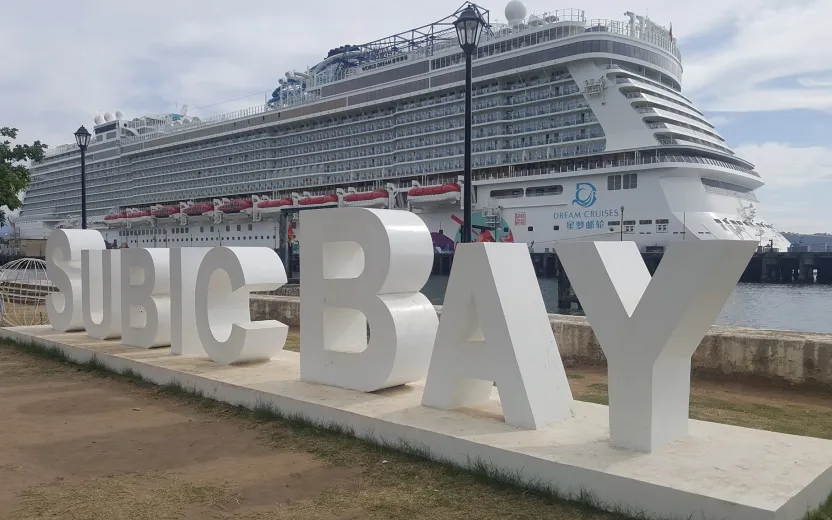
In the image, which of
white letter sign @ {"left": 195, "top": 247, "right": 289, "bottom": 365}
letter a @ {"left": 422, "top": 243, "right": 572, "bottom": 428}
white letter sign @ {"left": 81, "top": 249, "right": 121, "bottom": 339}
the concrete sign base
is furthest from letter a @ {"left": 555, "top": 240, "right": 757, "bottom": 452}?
white letter sign @ {"left": 81, "top": 249, "right": 121, "bottom": 339}

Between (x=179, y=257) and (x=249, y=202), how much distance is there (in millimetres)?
46380

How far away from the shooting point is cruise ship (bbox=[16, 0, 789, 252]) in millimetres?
33031

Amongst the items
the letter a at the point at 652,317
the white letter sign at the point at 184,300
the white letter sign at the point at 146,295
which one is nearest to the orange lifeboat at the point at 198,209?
the white letter sign at the point at 146,295

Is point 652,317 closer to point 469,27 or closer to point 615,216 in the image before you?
point 469,27

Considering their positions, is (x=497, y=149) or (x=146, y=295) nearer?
(x=146, y=295)

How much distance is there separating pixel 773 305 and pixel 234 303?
24305 mm

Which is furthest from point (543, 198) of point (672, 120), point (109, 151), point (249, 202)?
point (109, 151)

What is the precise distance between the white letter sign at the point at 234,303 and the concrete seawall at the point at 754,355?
12.1 ft

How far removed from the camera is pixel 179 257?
24.1 feet

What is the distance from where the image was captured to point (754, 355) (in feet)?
22.2

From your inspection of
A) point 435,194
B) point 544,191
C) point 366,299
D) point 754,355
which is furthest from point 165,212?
point 754,355

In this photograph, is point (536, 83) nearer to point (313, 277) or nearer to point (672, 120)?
point (672, 120)

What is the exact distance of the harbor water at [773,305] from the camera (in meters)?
20.4

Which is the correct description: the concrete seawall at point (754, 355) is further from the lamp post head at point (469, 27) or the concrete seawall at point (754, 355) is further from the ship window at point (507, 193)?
the ship window at point (507, 193)
